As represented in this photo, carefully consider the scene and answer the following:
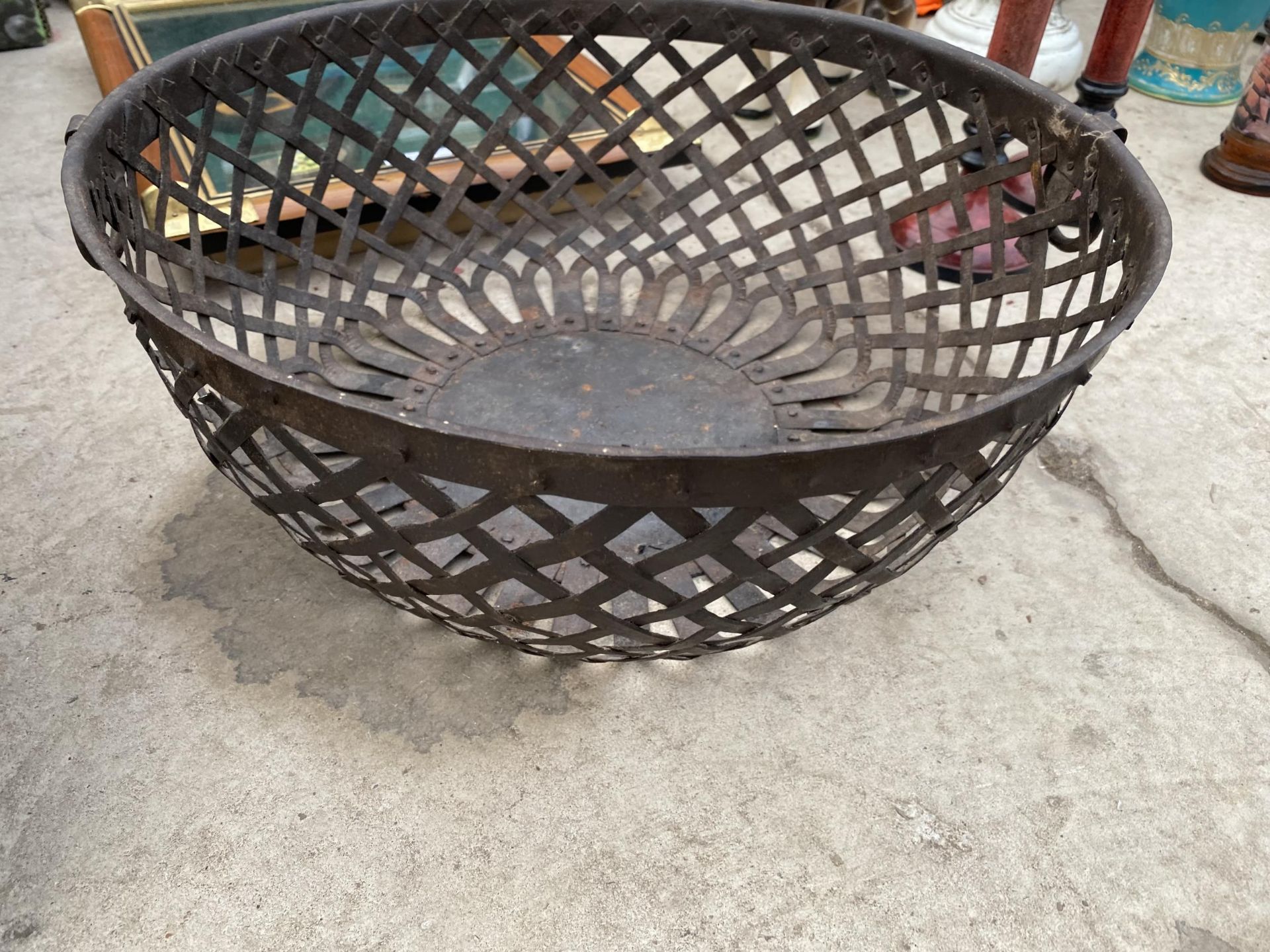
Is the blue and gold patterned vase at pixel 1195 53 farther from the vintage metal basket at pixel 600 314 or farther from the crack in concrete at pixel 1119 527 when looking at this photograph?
the crack in concrete at pixel 1119 527

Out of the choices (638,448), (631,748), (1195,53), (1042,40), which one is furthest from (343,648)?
(1195,53)

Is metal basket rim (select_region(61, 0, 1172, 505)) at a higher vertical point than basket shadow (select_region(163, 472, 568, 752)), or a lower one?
higher

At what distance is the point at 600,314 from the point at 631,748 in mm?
658

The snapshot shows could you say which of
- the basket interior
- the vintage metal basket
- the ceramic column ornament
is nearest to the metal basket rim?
the vintage metal basket

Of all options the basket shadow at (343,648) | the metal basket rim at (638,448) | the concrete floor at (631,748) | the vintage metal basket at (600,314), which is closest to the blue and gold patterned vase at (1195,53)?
the vintage metal basket at (600,314)

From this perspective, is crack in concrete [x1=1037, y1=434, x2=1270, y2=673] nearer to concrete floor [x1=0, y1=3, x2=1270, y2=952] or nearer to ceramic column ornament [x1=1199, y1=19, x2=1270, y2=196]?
concrete floor [x1=0, y1=3, x2=1270, y2=952]

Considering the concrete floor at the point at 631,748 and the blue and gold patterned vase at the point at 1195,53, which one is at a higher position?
the blue and gold patterned vase at the point at 1195,53

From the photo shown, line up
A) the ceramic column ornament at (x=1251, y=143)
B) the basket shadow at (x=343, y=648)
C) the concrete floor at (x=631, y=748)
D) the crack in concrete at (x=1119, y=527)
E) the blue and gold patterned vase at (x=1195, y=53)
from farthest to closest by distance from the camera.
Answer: the blue and gold patterned vase at (x=1195, y=53)
the ceramic column ornament at (x=1251, y=143)
the crack in concrete at (x=1119, y=527)
the basket shadow at (x=343, y=648)
the concrete floor at (x=631, y=748)

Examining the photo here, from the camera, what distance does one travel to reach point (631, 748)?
0.96 metres

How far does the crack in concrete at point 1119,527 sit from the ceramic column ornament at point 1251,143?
3.17 feet

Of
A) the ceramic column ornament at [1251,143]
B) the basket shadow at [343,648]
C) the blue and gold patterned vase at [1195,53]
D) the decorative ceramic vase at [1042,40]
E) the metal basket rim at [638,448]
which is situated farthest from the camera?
the blue and gold patterned vase at [1195,53]

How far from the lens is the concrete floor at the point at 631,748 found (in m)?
0.84

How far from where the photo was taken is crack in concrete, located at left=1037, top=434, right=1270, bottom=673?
3.57ft

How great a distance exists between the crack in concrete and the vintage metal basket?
0.15 metres
